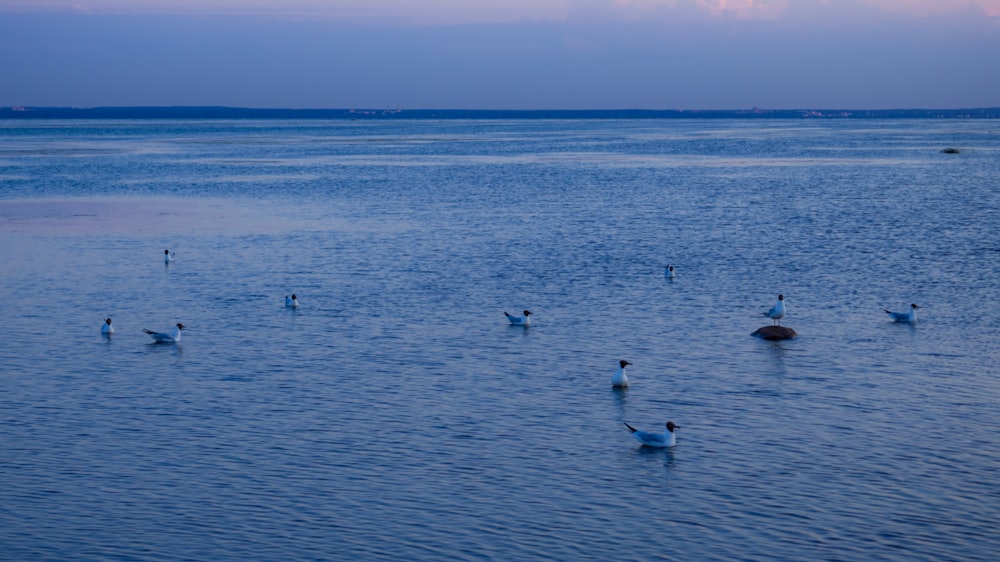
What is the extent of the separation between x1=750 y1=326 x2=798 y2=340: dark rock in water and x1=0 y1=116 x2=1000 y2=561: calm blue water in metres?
0.33

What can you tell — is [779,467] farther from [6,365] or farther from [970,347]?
[6,365]

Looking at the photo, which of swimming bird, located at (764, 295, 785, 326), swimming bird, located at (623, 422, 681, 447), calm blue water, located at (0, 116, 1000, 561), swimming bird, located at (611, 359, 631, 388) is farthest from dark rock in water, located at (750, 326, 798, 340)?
swimming bird, located at (623, 422, 681, 447)

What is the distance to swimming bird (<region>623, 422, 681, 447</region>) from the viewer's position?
20.4 meters

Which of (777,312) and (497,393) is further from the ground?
(777,312)

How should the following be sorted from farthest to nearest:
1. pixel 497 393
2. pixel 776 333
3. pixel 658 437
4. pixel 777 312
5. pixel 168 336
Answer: pixel 777 312, pixel 168 336, pixel 776 333, pixel 497 393, pixel 658 437

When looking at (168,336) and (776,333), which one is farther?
(168,336)

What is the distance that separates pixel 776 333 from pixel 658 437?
32.0ft

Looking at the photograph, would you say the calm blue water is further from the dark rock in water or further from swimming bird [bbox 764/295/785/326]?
swimming bird [bbox 764/295/785/326]

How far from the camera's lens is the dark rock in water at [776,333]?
1145 inches

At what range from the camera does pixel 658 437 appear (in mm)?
20375

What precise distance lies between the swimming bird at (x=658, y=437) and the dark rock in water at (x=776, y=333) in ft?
30.6

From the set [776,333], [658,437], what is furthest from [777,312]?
[658,437]

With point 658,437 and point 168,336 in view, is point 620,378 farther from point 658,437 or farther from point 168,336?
point 168,336

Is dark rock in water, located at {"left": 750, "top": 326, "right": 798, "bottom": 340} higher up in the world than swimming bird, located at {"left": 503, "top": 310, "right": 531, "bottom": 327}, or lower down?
higher up
